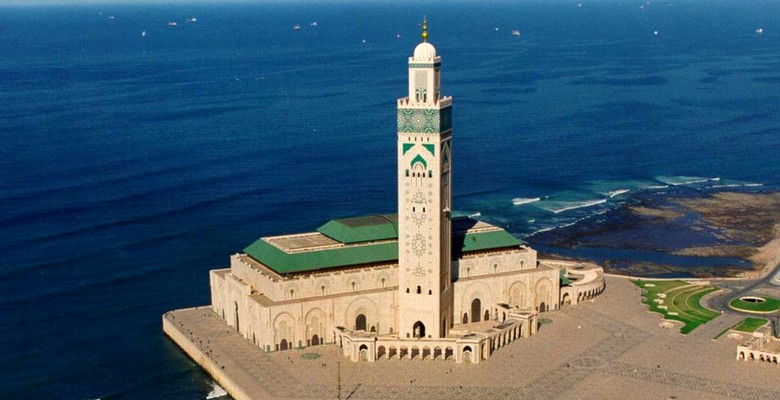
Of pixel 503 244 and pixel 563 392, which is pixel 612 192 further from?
pixel 563 392

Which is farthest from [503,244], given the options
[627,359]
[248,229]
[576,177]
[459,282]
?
[576,177]

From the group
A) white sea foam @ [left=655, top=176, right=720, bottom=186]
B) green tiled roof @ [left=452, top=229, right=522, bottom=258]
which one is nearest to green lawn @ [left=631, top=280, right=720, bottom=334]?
green tiled roof @ [left=452, top=229, right=522, bottom=258]

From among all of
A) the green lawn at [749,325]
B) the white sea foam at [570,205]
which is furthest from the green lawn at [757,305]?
the white sea foam at [570,205]

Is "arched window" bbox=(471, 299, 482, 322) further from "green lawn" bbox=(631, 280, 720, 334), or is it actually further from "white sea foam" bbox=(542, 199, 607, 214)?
"white sea foam" bbox=(542, 199, 607, 214)

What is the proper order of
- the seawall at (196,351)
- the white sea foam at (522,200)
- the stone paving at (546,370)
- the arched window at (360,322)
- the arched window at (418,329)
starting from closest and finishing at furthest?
the stone paving at (546,370)
the seawall at (196,351)
the arched window at (418,329)
the arched window at (360,322)
the white sea foam at (522,200)

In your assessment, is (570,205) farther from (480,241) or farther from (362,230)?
(362,230)

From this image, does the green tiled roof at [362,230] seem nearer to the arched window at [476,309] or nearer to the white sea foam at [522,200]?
the arched window at [476,309]
